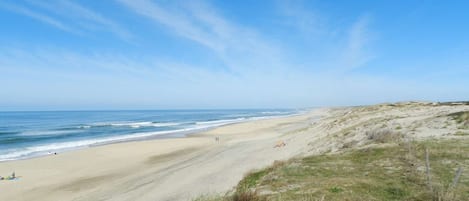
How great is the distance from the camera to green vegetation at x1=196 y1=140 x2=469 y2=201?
6.30 metres

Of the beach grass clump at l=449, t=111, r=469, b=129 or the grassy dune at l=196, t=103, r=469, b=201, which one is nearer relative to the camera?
the grassy dune at l=196, t=103, r=469, b=201

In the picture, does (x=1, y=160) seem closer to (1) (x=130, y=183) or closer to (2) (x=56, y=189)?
(2) (x=56, y=189)

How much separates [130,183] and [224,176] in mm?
5067

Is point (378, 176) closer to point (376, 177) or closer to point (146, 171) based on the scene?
point (376, 177)

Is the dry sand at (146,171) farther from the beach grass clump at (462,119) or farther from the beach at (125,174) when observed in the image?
the beach grass clump at (462,119)

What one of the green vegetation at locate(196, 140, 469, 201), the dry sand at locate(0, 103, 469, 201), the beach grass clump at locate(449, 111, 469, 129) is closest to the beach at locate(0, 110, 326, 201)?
the dry sand at locate(0, 103, 469, 201)

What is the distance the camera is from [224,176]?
12273mm

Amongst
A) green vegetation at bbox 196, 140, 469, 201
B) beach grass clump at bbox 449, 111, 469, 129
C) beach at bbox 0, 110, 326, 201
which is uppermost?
beach grass clump at bbox 449, 111, 469, 129

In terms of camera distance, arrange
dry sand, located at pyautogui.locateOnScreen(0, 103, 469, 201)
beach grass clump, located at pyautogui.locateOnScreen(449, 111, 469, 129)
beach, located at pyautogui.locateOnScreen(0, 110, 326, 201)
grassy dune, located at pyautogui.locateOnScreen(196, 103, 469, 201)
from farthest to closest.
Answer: beach grass clump, located at pyautogui.locateOnScreen(449, 111, 469, 129), dry sand, located at pyautogui.locateOnScreen(0, 103, 469, 201), beach, located at pyautogui.locateOnScreen(0, 110, 326, 201), grassy dune, located at pyautogui.locateOnScreen(196, 103, 469, 201)

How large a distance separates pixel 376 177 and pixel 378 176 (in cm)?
12

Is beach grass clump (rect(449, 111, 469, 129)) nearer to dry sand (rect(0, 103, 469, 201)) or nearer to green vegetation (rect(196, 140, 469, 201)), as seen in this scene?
dry sand (rect(0, 103, 469, 201))

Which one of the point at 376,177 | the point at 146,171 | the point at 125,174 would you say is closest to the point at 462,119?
the point at 376,177

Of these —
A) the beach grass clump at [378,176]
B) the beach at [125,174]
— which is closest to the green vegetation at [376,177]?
the beach grass clump at [378,176]

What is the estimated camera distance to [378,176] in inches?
309
